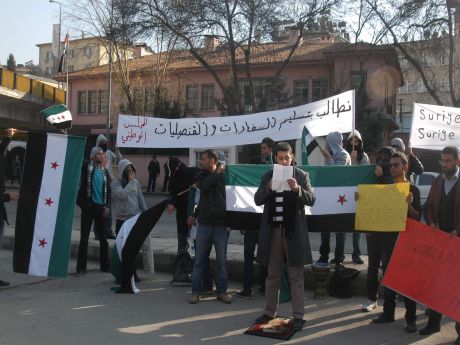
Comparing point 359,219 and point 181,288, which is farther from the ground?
point 359,219

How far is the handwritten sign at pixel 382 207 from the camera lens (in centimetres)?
572

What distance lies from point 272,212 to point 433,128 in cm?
269

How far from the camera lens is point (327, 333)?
17.9 ft

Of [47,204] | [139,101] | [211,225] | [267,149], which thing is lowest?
[211,225]

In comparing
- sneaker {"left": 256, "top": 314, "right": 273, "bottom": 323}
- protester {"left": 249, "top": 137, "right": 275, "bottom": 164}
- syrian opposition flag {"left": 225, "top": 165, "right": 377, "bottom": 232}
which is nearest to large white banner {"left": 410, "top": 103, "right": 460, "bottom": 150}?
syrian opposition flag {"left": 225, "top": 165, "right": 377, "bottom": 232}

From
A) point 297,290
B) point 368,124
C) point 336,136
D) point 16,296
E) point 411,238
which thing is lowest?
point 16,296

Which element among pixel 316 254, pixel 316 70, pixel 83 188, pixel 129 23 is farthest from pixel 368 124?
pixel 83 188

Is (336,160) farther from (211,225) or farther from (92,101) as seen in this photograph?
(92,101)

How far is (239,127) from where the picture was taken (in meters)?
7.65

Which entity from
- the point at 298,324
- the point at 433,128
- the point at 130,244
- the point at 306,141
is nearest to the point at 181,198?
the point at 130,244

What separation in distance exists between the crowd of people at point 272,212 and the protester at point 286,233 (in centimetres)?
1

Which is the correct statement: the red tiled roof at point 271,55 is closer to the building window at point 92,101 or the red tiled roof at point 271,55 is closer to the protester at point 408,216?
the building window at point 92,101

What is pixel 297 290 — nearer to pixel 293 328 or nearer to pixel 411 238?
pixel 293 328

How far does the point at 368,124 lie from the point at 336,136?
2104 cm
